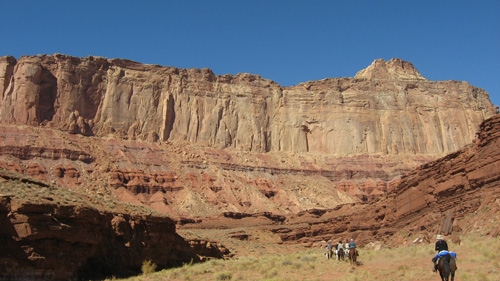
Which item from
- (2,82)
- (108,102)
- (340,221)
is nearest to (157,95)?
(108,102)

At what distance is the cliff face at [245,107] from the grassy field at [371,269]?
204 ft

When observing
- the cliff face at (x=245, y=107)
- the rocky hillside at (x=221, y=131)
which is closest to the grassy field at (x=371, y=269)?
the rocky hillside at (x=221, y=131)

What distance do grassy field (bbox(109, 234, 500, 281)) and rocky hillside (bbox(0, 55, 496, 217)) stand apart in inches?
1693

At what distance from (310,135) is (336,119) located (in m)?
5.67

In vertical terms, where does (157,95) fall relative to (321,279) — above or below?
above

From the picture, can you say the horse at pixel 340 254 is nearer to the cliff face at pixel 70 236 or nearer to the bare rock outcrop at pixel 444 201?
the bare rock outcrop at pixel 444 201

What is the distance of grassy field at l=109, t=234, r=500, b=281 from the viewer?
1616cm

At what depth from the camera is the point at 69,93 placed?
8188cm

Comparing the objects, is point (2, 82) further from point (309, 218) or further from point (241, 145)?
point (309, 218)

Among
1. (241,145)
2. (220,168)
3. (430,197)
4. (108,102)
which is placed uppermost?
(108,102)

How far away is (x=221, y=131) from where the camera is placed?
9069 cm

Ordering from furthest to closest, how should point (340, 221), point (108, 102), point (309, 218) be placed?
point (108, 102)
point (309, 218)
point (340, 221)

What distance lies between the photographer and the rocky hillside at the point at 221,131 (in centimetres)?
7075

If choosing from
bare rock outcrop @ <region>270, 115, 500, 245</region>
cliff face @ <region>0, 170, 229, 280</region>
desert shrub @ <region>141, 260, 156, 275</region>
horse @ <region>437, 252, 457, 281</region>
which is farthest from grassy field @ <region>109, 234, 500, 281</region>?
bare rock outcrop @ <region>270, 115, 500, 245</region>
